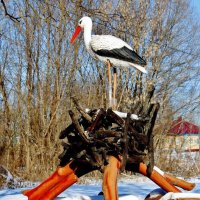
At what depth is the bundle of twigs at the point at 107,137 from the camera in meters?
2.50

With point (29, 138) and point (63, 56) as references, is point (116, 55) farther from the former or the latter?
point (63, 56)

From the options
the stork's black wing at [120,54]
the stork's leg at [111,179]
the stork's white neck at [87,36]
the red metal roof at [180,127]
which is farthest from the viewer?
the red metal roof at [180,127]

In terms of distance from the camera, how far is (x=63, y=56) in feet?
28.4

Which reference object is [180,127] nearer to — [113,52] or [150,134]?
[113,52]

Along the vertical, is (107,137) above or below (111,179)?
above

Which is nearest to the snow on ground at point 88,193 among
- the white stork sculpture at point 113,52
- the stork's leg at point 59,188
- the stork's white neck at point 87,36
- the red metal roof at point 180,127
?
the stork's leg at point 59,188

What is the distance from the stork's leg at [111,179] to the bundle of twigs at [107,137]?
1.5 inches

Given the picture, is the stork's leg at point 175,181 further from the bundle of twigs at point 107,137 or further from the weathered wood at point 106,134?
the weathered wood at point 106,134

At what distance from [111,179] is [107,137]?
255 mm

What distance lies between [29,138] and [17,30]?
2.44 metres

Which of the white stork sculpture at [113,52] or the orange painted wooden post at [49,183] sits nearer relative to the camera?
the orange painted wooden post at [49,183]

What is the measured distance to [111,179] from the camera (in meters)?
2.41

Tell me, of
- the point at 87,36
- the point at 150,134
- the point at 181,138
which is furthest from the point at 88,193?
the point at 181,138

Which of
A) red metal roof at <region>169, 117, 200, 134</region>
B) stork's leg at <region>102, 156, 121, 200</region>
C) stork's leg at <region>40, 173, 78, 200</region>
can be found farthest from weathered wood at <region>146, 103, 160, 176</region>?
red metal roof at <region>169, 117, 200, 134</region>
